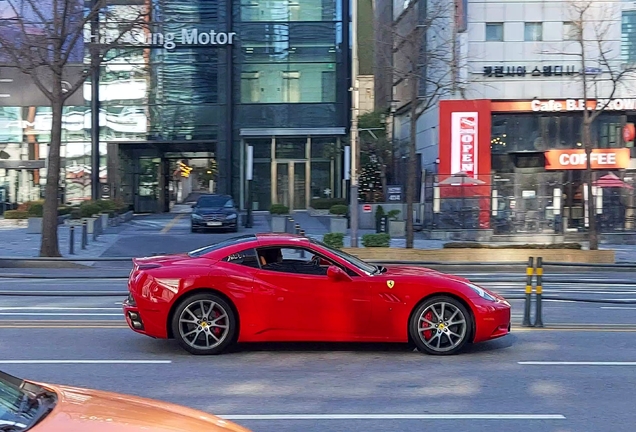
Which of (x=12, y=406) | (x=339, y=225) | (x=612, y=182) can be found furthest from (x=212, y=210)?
(x=12, y=406)

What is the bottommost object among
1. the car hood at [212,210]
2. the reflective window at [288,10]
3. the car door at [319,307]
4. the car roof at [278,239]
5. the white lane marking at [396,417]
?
the white lane marking at [396,417]

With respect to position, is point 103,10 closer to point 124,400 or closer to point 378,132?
point 124,400

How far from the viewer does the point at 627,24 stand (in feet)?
128

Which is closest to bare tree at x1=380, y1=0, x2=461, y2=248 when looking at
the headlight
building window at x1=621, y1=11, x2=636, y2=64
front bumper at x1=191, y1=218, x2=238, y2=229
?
front bumper at x1=191, y1=218, x2=238, y2=229

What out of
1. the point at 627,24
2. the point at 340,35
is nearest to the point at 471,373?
the point at 627,24

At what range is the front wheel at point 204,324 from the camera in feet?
31.4

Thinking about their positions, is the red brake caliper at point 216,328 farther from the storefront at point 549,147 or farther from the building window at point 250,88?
the building window at point 250,88

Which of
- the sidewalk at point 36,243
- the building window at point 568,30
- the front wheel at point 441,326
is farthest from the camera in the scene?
the building window at point 568,30

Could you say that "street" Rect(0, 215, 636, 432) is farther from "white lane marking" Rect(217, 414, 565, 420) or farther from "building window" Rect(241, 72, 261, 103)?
"building window" Rect(241, 72, 261, 103)

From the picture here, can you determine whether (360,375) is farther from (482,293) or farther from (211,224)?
(211,224)

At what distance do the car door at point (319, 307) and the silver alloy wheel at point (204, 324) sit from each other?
1.84 feet

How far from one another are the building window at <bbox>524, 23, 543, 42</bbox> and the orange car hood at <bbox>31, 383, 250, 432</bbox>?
37.4 m

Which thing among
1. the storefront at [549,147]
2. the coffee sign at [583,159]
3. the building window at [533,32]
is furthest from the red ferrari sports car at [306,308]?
the building window at [533,32]

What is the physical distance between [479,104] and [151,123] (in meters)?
19.0
